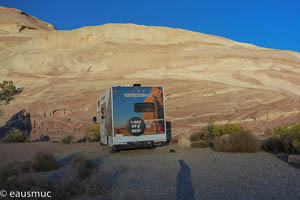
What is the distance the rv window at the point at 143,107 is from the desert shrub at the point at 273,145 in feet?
16.6

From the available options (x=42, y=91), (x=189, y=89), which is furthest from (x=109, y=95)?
(x=42, y=91)

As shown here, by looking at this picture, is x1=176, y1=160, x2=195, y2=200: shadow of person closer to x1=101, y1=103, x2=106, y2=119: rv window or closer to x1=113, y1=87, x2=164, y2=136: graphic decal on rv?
x1=113, y1=87, x2=164, y2=136: graphic decal on rv

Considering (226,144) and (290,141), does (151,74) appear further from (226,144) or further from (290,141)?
(290,141)

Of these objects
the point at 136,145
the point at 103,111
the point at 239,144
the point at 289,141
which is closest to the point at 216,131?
the point at 239,144

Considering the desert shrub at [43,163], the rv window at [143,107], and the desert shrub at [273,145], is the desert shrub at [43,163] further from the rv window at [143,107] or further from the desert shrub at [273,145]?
the desert shrub at [273,145]

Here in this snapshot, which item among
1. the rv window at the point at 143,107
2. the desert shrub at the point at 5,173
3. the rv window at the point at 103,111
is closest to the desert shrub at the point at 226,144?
the rv window at the point at 143,107

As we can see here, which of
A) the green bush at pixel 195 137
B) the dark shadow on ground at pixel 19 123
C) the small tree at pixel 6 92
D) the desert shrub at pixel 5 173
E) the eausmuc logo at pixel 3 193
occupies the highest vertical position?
the small tree at pixel 6 92

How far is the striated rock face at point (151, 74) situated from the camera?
19.1 m

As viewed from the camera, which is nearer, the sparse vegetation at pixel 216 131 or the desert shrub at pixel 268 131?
the sparse vegetation at pixel 216 131

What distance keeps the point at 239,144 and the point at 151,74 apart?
13.2 m

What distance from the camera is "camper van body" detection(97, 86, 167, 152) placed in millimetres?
11430

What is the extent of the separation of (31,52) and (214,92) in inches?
757

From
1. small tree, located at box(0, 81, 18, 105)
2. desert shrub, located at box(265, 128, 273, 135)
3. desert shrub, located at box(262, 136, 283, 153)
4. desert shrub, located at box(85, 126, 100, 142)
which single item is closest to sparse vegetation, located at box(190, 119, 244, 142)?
desert shrub, located at box(265, 128, 273, 135)

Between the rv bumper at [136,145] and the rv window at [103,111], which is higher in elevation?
the rv window at [103,111]
